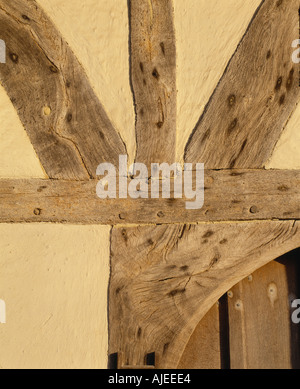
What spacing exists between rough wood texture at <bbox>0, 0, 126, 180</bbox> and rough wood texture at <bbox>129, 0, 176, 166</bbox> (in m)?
0.16

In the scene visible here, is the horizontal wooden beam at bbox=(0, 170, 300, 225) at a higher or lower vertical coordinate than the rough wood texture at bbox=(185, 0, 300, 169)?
lower

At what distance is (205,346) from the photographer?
2.39 meters

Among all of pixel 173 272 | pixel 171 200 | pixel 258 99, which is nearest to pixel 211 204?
pixel 171 200

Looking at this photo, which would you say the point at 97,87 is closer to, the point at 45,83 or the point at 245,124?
the point at 45,83

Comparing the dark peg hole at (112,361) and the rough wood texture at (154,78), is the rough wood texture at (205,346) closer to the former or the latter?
the dark peg hole at (112,361)

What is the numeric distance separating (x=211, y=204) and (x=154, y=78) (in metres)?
0.67

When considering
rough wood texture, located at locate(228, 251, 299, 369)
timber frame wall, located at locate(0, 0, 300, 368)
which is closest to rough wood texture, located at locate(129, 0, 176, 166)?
timber frame wall, located at locate(0, 0, 300, 368)

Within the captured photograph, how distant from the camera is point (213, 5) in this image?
2.29 meters

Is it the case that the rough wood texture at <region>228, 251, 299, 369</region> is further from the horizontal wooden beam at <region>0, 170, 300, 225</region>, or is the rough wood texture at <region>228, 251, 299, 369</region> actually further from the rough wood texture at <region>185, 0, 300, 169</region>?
the rough wood texture at <region>185, 0, 300, 169</region>

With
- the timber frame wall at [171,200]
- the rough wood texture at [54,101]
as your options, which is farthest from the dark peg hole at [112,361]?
the rough wood texture at [54,101]

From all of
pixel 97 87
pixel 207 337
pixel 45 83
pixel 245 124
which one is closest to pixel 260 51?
pixel 245 124

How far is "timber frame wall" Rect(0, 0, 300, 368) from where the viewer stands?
7.26ft

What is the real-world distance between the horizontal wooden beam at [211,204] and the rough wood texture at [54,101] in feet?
0.50
